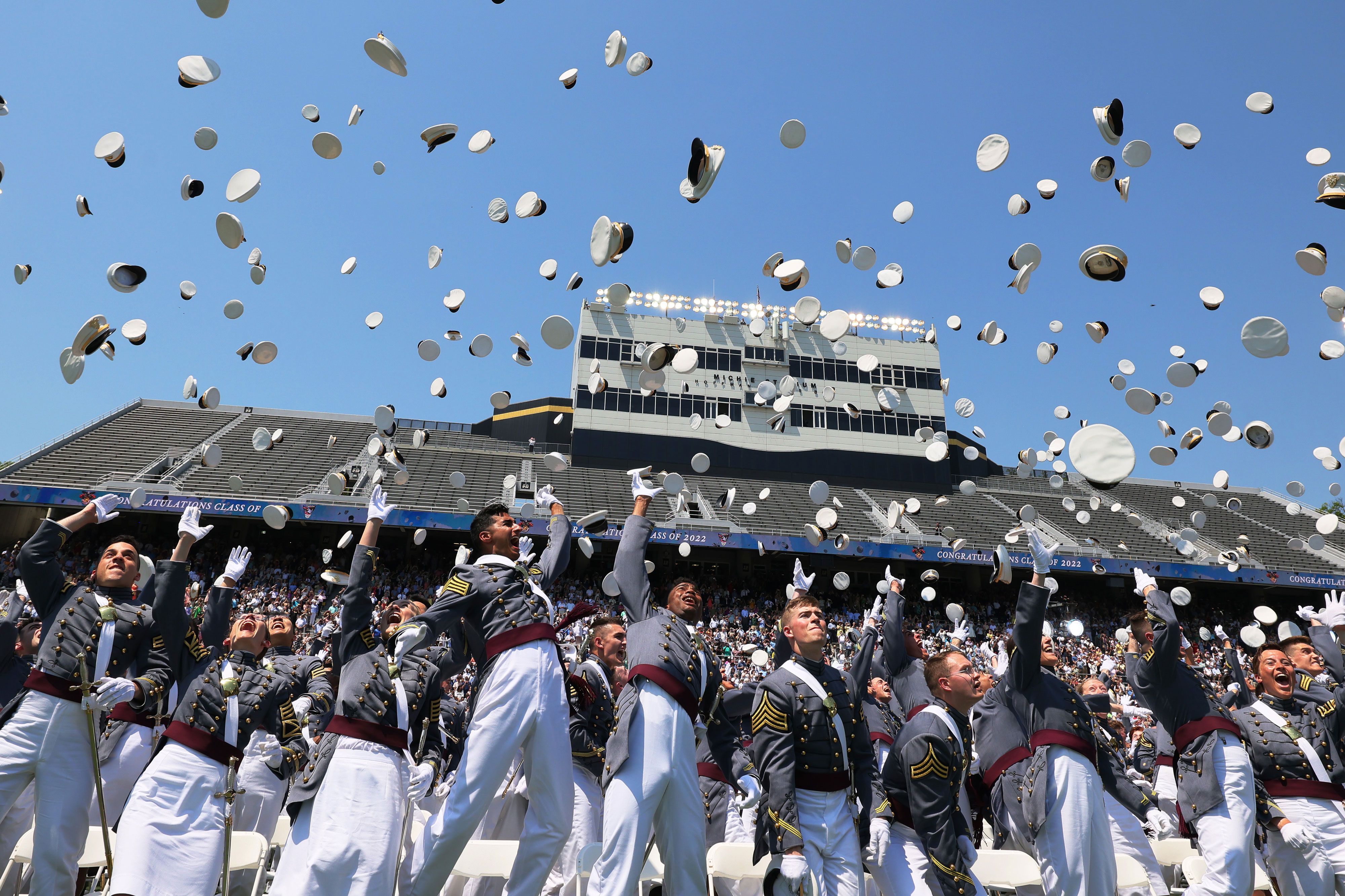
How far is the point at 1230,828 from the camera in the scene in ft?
16.2

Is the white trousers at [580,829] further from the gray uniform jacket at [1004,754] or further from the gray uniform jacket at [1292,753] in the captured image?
the gray uniform jacket at [1292,753]

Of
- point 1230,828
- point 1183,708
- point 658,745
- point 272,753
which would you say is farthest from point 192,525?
point 1230,828

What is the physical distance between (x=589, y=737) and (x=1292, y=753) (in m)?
4.64

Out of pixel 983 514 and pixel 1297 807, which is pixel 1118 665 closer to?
pixel 983 514

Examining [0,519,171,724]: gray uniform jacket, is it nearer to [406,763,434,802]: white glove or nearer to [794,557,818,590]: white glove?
[406,763,434,802]: white glove

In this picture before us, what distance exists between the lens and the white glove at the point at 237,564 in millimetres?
5591

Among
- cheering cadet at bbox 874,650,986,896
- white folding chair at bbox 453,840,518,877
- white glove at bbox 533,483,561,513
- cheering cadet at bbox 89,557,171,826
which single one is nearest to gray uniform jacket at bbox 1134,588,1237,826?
cheering cadet at bbox 874,650,986,896

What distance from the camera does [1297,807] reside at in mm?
5133

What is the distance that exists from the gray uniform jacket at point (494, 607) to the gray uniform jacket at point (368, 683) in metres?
0.12

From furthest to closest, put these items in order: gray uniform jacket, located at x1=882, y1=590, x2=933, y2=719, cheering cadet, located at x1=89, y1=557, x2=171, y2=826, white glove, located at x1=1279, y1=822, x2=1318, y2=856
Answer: gray uniform jacket, located at x1=882, y1=590, x2=933, y2=719 → cheering cadet, located at x1=89, y1=557, x2=171, y2=826 → white glove, located at x1=1279, y1=822, x2=1318, y2=856

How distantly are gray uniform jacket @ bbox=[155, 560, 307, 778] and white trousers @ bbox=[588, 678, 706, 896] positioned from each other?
7.46ft

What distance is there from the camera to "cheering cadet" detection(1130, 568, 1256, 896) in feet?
16.0

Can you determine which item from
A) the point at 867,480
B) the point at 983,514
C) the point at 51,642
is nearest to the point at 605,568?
the point at 867,480

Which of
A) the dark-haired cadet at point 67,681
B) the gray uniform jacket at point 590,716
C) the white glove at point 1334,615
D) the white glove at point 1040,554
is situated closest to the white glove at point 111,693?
the dark-haired cadet at point 67,681
